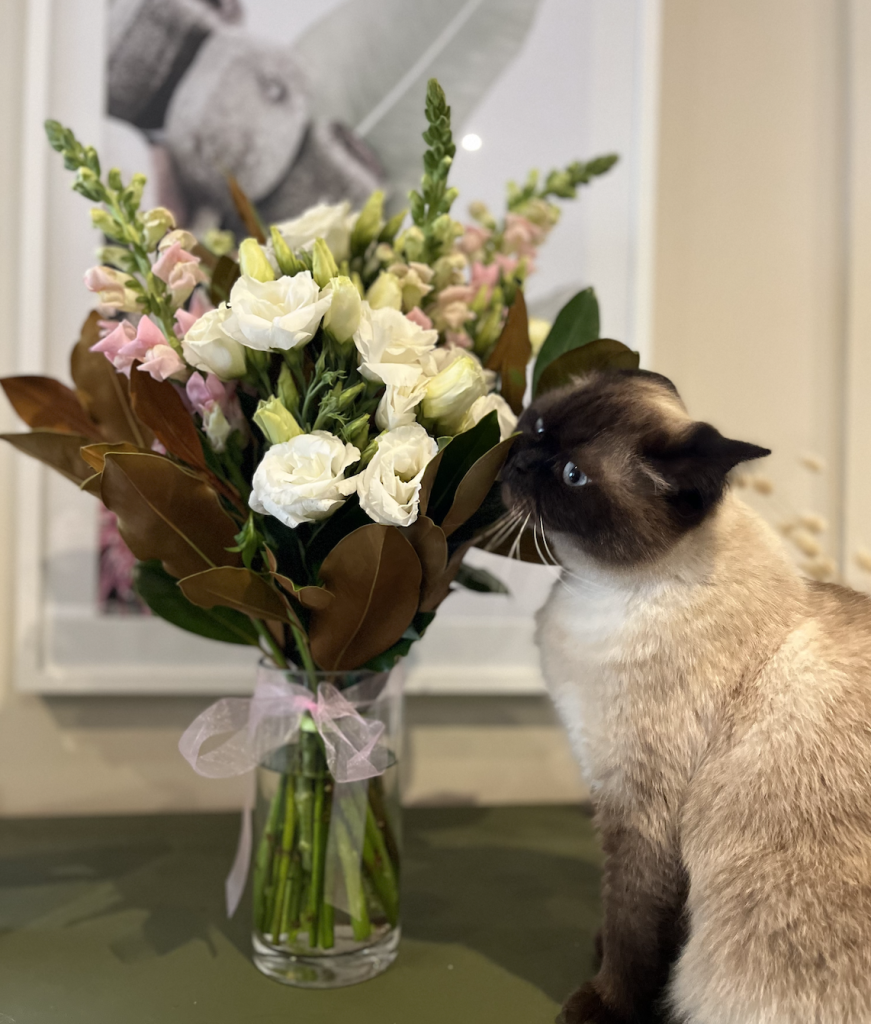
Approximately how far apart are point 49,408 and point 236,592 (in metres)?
0.31

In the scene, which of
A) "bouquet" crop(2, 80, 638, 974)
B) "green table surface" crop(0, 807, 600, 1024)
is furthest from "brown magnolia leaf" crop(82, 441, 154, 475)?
"green table surface" crop(0, 807, 600, 1024)

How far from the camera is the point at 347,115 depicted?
1.00m

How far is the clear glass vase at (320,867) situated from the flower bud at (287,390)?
24 cm

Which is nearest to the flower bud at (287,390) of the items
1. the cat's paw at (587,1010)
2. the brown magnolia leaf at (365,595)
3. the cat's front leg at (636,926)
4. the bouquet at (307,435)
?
the bouquet at (307,435)

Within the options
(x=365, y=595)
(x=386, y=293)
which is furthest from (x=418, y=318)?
(x=365, y=595)

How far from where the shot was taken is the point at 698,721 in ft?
1.99

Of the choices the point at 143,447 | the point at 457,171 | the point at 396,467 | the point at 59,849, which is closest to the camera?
the point at 396,467

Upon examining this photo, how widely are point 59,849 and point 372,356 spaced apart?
716 millimetres

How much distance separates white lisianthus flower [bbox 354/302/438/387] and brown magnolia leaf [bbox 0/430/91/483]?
0.94ft

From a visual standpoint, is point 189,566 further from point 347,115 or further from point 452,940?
point 347,115

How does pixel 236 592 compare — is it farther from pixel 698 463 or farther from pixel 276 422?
pixel 698 463

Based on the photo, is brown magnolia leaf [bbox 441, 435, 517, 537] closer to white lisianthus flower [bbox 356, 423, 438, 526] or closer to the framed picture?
white lisianthus flower [bbox 356, 423, 438, 526]

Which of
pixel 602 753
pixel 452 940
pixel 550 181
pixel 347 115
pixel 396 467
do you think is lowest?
pixel 452 940

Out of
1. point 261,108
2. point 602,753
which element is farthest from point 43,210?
point 602,753
